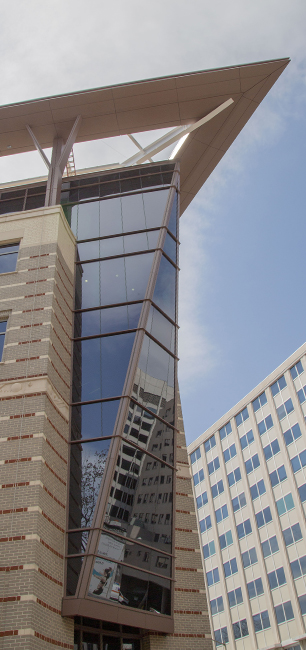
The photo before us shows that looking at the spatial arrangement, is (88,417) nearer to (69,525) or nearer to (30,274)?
(69,525)

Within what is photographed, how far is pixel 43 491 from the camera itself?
1521cm

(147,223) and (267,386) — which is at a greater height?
(267,386)

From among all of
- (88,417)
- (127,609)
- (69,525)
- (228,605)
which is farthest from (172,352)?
(228,605)

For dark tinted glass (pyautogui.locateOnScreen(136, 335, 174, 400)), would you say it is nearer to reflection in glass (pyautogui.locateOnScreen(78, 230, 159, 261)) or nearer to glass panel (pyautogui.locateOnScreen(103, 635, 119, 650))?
reflection in glass (pyautogui.locateOnScreen(78, 230, 159, 261))

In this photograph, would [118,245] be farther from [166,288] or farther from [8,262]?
[8,262]

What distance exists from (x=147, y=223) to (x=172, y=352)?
18.7 ft

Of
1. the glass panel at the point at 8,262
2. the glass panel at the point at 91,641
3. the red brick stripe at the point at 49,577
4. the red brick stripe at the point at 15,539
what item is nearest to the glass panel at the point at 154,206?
the glass panel at the point at 8,262

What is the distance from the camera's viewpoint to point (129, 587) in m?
15.9

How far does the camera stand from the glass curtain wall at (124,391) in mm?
16031

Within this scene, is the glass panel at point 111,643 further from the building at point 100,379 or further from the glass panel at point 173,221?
the glass panel at point 173,221

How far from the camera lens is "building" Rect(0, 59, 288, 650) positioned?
1505 centimetres

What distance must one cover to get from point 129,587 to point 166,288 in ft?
34.5

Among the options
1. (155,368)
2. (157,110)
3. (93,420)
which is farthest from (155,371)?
(157,110)

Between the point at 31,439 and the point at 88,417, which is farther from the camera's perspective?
the point at 88,417
